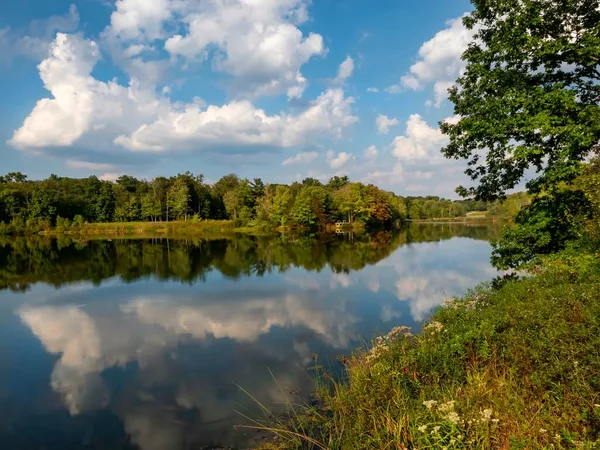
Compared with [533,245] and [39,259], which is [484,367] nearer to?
[533,245]

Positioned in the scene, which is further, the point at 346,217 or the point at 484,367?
the point at 346,217

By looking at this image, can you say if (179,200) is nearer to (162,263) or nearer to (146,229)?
(146,229)

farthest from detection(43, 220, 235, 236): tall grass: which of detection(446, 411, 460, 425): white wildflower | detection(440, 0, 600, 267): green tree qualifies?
detection(446, 411, 460, 425): white wildflower

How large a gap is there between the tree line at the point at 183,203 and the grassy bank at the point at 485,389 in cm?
7181

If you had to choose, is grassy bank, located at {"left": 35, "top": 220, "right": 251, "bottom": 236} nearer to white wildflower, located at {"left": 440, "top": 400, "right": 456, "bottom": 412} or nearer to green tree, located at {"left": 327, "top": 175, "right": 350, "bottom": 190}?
green tree, located at {"left": 327, "top": 175, "right": 350, "bottom": 190}

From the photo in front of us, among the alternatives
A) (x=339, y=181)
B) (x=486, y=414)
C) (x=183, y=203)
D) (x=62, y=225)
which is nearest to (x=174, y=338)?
(x=486, y=414)

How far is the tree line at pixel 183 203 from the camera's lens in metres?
80.9

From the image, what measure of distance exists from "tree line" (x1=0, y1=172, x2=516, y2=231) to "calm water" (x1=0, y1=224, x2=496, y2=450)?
5078 centimetres

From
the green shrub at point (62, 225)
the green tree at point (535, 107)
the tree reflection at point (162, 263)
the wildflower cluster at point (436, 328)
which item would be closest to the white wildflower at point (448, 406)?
the wildflower cluster at point (436, 328)

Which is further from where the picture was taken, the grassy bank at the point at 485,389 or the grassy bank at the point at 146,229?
the grassy bank at the point at 146,229

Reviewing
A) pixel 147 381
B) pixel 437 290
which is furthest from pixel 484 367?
pixel 437 290

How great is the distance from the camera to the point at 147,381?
1047 cm

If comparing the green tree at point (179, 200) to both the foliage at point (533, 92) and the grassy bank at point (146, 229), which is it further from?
the foliage at point (533, 92)

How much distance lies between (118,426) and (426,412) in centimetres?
658
